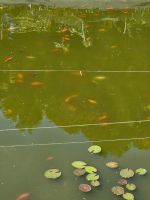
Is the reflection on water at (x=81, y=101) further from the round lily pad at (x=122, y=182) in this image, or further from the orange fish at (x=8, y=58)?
the round lily pad at (x=122, y=182)

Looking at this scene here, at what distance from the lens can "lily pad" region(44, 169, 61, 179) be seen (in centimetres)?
351

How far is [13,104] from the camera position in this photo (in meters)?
4.50

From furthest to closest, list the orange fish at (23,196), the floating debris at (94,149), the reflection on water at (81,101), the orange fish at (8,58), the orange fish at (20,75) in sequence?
the orange fish at (8,58) < the orange fish at (20,75) < the reflection on water at (81,101) < the floating debris at (94,149) < the orange fish at (23,196)

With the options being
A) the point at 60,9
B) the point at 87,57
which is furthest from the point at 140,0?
the point at 87,57

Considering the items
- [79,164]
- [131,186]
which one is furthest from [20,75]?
[131,186]

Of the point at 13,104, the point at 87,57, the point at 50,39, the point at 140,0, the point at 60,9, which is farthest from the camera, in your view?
the point at 140,0

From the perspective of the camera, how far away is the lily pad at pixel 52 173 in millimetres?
3508

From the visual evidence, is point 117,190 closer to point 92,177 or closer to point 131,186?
point 131,186

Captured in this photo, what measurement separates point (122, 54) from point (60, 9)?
2.02 meters

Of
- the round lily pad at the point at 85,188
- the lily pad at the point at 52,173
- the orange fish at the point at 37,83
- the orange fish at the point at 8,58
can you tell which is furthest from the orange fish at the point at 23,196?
the orange fish at the point at 8,58

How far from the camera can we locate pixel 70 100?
15.1 feet

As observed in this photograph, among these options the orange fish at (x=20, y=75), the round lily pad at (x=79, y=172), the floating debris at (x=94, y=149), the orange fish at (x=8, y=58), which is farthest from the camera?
the orange fish at (x=8, y=58)

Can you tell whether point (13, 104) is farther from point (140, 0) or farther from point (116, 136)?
point (140, 0)

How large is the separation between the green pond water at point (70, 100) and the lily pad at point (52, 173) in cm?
4
